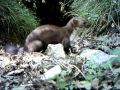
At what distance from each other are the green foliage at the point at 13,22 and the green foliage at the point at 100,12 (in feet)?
4.00

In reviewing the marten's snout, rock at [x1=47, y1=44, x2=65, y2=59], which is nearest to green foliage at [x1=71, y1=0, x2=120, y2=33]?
the marten's snout

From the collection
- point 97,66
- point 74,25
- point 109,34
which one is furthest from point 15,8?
point 97,66

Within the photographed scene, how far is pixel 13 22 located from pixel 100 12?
1.85 m

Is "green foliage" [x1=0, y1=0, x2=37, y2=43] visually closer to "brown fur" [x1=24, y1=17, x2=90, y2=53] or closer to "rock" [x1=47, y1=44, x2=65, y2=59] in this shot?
"brown fur" [x1=24, y1=17, x2=90, y2=53]

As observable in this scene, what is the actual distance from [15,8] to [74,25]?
155cm

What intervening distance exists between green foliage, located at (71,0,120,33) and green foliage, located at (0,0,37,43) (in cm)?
122

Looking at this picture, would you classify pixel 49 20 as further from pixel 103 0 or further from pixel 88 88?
pixel 88 88

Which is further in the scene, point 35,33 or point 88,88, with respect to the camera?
point 35,33

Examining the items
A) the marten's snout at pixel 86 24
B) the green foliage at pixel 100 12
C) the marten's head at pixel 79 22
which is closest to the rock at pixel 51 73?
the marten's head at pixel 79 22

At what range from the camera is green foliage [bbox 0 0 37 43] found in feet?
25.5

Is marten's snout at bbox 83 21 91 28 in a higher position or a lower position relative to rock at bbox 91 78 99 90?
higher

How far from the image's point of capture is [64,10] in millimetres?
10562

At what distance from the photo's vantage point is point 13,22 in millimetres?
7863

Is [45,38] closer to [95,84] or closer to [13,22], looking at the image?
[13,22]
